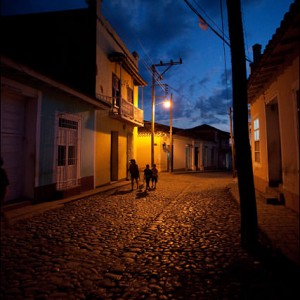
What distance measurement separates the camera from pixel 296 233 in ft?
15.2

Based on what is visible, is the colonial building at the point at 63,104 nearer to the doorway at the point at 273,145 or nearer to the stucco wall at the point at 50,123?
the stucco wall at the point at 50,123

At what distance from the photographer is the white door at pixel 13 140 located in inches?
269

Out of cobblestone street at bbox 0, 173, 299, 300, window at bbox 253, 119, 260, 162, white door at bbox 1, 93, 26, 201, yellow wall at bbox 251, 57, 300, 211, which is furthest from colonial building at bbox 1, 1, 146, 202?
window at bbox 253, 119, 260, 162

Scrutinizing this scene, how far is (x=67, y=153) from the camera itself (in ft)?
31.5

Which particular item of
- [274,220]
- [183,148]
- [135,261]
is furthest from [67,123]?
[183,148]

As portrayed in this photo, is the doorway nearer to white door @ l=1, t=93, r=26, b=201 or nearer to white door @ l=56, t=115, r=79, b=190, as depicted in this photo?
white door @ l=56, t=115, r=79, b=190

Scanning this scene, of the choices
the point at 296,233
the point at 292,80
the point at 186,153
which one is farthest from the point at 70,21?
the point at 186,153

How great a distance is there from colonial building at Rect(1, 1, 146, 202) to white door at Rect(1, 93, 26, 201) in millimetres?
28

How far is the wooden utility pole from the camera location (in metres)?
4.05

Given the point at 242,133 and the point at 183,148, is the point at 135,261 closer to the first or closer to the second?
the point at 242,133

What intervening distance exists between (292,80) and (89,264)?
18.6 feet

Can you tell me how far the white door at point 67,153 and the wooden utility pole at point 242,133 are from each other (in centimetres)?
670

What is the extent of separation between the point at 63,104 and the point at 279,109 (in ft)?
23.2

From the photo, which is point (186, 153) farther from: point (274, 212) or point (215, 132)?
point (274, 212)
